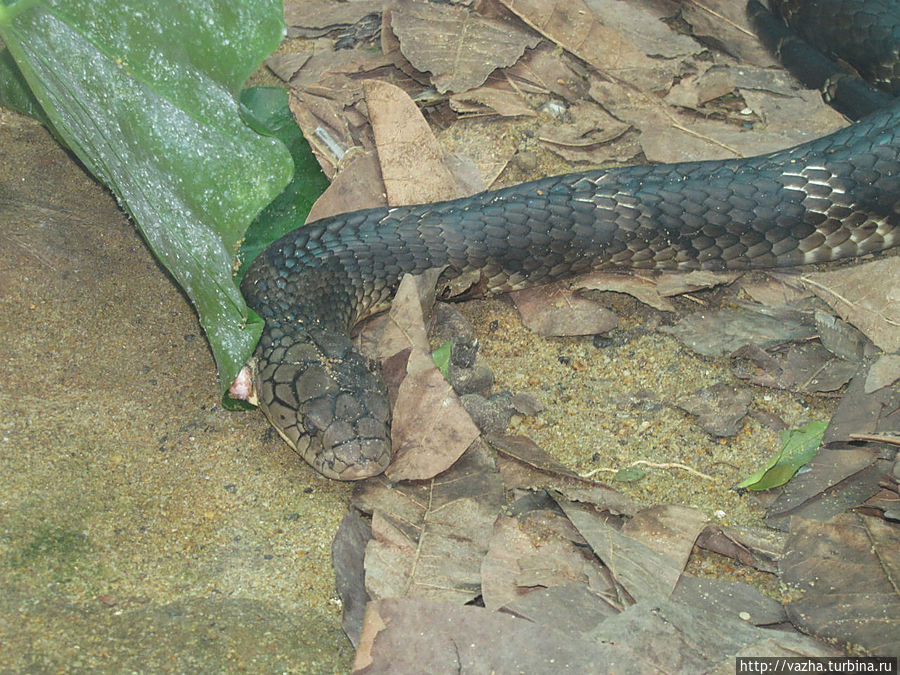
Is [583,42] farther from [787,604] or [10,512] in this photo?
[10,512]

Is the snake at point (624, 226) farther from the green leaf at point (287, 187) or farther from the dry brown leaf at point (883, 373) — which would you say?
the dry brown leaf at point (883, 373)

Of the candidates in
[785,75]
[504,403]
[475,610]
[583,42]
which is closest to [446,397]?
[504,403]

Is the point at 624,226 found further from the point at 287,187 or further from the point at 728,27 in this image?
the point at 728,27

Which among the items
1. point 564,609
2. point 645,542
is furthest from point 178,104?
point 645,542

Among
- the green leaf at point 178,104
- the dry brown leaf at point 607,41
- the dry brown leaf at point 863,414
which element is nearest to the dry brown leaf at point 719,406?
the dry brown leaf at point 863,414

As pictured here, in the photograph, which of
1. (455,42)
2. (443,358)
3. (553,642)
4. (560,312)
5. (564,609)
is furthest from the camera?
(455,42)

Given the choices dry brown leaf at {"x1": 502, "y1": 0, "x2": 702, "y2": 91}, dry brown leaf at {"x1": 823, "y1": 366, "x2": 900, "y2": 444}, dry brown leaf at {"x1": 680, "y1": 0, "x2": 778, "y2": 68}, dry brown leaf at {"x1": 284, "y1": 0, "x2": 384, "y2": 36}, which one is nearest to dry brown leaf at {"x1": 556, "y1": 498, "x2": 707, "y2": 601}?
dry brown leaf at {"x1": 823, "y1": 366, "x2": 900, "y2": 444}

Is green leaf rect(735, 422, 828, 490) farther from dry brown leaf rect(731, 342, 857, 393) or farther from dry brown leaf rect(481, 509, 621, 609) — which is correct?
dry brown leaf rect(481, 509, 621, 609)
